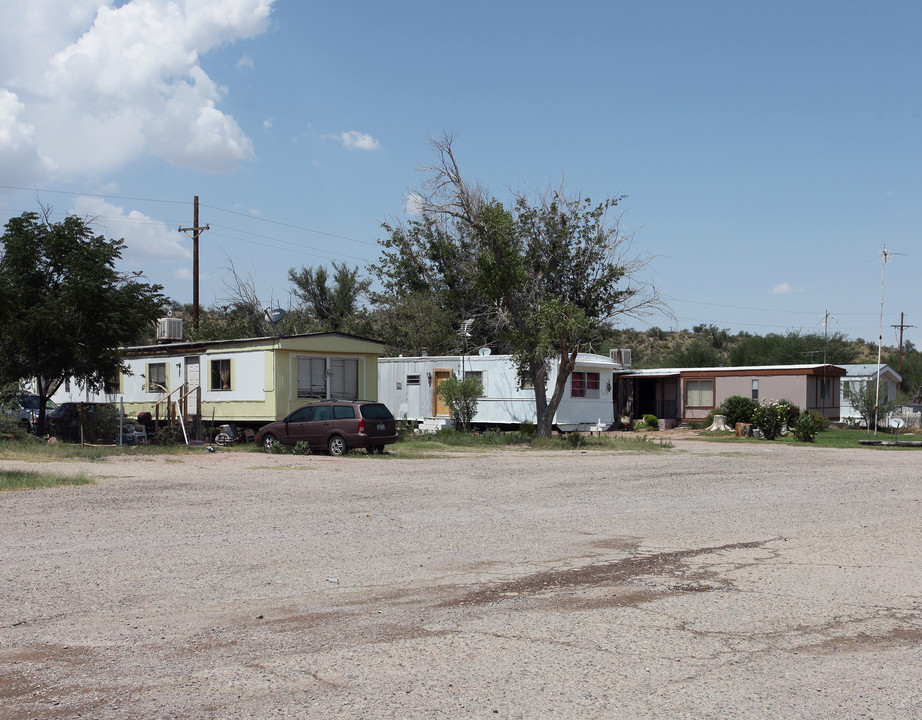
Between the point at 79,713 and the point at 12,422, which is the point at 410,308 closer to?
the point at 12,422

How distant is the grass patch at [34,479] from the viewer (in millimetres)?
12641

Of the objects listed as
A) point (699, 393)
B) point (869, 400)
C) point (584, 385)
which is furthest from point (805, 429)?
point (699, 393)

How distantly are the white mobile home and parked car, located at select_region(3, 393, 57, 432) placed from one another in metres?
11.2

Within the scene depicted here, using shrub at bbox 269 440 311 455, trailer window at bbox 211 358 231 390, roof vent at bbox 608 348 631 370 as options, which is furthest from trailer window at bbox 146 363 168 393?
roof vent at bbox 608 348 631 370

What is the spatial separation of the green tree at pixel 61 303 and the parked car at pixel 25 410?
0.94 metres

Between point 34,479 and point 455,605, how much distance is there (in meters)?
9.47

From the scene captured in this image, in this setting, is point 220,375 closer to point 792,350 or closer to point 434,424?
point 434,424

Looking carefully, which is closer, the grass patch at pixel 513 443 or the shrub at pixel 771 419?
the grass patch at pixel 513 443

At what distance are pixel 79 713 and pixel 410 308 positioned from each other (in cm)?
3252

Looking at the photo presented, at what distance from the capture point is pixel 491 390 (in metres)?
29.4

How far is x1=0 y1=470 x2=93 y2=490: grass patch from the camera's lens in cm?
1264

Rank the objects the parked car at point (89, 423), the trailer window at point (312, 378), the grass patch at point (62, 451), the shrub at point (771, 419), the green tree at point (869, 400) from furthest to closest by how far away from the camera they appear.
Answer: the green tree at point (869, 400), the shrub at point (771, 419), the trailer window at point (312, 378), the parked car at point (89, 423), the grass patch at point (62, 451)

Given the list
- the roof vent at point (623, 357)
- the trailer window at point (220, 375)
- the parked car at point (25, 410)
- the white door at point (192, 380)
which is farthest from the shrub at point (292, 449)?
the roof vent at point (623, 357)

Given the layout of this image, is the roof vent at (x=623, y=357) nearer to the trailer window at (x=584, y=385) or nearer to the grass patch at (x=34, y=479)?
the trailer window at (x=584, y=385)
